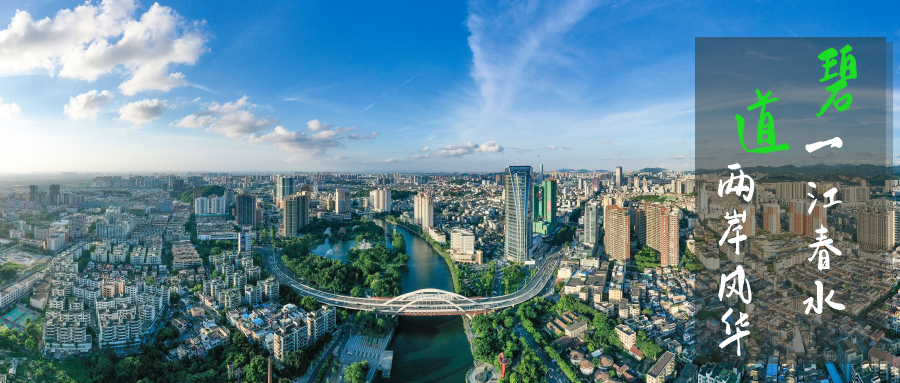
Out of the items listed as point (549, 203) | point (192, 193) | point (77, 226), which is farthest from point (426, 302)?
point (192, 193)

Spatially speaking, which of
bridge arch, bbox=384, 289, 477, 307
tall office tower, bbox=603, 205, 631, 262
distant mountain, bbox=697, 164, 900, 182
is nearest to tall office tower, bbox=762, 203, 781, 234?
distant mountain, bbox=697, 164, 900, 182

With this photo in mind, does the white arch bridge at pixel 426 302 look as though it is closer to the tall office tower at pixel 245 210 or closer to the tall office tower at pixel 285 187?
the tall office tower at pixel 245 210

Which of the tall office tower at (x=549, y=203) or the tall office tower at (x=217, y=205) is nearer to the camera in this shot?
the tall office tower at (x=549, y=203)

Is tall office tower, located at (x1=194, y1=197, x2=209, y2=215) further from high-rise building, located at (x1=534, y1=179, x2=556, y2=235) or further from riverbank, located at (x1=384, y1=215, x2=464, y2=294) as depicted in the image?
high-rise building, located at (x1=534, y1=179, x2=556, y2=235)

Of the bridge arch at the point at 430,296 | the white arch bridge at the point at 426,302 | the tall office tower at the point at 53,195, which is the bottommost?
the white arch bridge at the point at 426,302

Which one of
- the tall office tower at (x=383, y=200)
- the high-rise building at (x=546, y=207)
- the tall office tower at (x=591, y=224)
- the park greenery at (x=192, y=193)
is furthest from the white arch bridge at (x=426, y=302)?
the park greenery at (x=192, y=193)

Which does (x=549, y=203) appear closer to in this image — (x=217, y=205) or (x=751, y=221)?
(x=751, y=221)

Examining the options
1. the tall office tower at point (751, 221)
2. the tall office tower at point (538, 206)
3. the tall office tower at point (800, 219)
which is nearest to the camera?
the tall office tower at point (800, 219)
